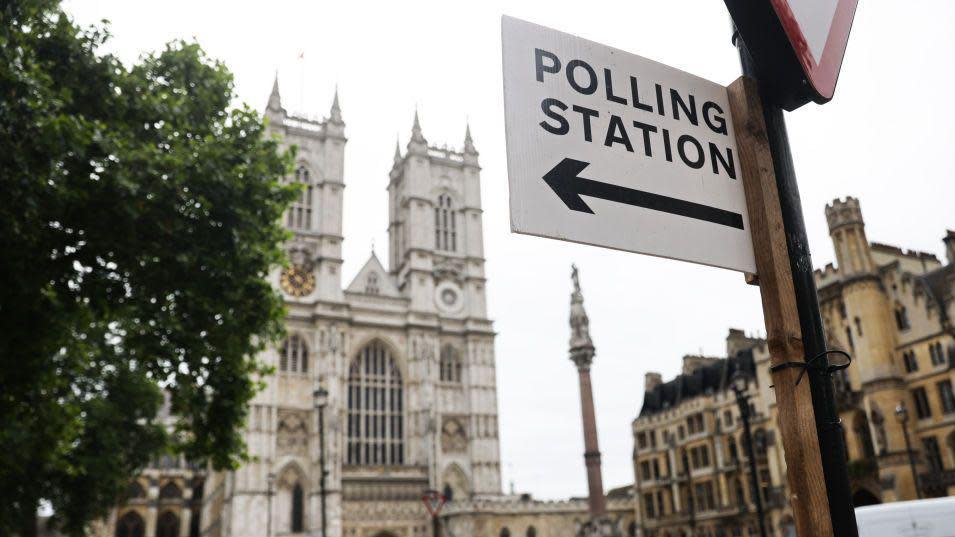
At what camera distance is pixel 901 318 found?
3334 cm

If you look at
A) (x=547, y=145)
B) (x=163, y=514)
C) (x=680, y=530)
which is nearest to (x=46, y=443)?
(x=547, y=145)

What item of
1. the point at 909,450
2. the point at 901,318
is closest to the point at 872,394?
the point at 909,450

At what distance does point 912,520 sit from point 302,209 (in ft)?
153

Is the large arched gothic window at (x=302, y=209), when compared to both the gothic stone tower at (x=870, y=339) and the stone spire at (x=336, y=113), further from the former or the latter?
the gothic stone tower at (x=870, y=339)

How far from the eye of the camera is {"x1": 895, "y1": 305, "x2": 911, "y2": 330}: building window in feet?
108

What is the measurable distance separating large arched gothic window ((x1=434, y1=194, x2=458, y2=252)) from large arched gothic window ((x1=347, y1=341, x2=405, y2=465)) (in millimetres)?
9527

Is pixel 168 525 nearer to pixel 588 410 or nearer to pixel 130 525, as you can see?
pixel 130 525

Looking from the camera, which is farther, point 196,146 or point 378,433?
point 378,433

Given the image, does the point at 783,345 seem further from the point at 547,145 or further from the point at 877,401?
the point at 877,401

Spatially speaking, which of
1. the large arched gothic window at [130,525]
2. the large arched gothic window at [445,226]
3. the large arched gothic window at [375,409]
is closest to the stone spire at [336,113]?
the large arched gothic window at [445,226]

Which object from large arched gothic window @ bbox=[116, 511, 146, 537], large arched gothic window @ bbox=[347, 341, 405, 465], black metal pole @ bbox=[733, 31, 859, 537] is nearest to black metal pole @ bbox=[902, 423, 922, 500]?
large arched gothic window @ bbox=[347, 341, 405, 465]

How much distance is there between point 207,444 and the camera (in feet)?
53.2

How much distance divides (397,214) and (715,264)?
58701 millimetres

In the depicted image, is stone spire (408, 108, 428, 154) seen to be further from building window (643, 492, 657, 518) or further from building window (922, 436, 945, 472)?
building window (922, 436, 945, 472)
